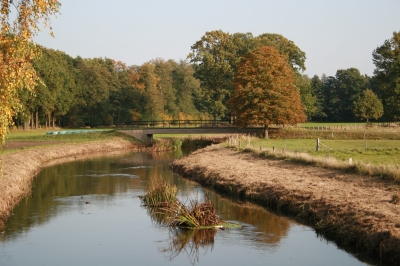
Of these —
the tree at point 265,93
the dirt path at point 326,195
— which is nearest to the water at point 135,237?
the dirt path at point 326,195

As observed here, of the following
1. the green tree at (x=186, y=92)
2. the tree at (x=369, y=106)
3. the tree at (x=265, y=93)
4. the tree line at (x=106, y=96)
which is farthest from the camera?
the green tree at (x=186, y=92)

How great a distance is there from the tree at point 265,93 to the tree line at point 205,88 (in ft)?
0.45

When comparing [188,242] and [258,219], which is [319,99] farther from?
[188,242]

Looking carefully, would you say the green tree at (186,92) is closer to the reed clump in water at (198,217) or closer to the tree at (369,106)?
the tree at (369,106)

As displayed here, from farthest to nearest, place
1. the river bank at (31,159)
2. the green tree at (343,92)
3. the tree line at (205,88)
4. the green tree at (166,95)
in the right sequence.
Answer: the green tree at (343,92)
the green tree at (166,95)
the tree line at (205,88)
the river bank at (31,159)

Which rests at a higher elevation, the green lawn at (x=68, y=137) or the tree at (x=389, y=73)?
the tree at (x=389, y=73)

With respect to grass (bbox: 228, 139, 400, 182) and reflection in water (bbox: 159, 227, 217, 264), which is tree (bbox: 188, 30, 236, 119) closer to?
grass (bbox: 228, 139, 400, 182)

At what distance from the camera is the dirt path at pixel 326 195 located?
18.5 metres

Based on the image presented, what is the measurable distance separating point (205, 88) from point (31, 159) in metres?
45.1

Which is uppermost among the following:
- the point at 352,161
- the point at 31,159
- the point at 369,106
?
the point at 369,106

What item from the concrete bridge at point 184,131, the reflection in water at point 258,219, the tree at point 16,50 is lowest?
the reflection in water at point 258,219

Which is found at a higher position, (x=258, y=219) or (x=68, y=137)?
(x=68, y=137)

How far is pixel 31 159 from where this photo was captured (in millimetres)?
47438

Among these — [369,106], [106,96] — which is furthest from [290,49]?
[106,96]
